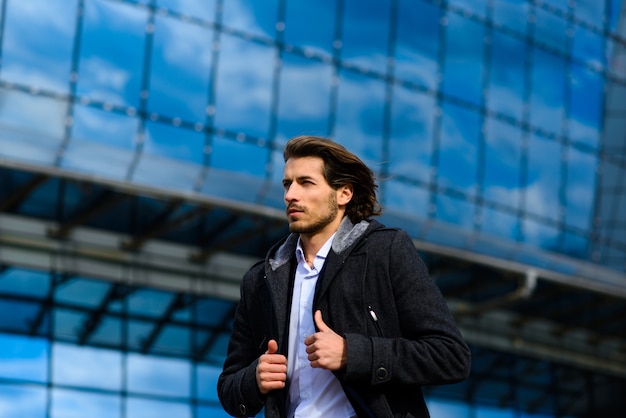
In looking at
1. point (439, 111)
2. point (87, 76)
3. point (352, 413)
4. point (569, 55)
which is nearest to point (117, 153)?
point (87, 76)

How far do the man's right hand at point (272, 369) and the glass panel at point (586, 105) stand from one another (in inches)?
935

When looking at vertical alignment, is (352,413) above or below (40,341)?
below

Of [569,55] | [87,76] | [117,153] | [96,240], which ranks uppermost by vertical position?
[569,55]

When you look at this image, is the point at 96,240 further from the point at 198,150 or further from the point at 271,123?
the point at 271,123

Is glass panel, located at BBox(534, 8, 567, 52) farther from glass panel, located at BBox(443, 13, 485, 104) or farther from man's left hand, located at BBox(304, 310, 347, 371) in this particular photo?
man's left hand, located at BBox(304, 310, 347, 371)

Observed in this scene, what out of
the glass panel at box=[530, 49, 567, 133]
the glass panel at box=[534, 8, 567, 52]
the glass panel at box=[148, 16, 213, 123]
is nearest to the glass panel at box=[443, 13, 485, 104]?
the glass panel at box=[530, 49, 567, 133]

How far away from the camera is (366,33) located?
23.2m

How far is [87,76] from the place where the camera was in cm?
1953

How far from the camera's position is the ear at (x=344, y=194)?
393 cm

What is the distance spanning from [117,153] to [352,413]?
16.1 m

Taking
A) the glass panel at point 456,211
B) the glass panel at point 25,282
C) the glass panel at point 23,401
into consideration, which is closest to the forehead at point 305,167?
the glass panel at point 23,401

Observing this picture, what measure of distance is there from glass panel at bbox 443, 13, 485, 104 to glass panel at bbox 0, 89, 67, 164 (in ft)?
28.1

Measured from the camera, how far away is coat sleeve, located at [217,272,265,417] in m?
3.87

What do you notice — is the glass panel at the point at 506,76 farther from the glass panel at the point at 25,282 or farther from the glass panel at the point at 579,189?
the glass panel at the point at 25,282
